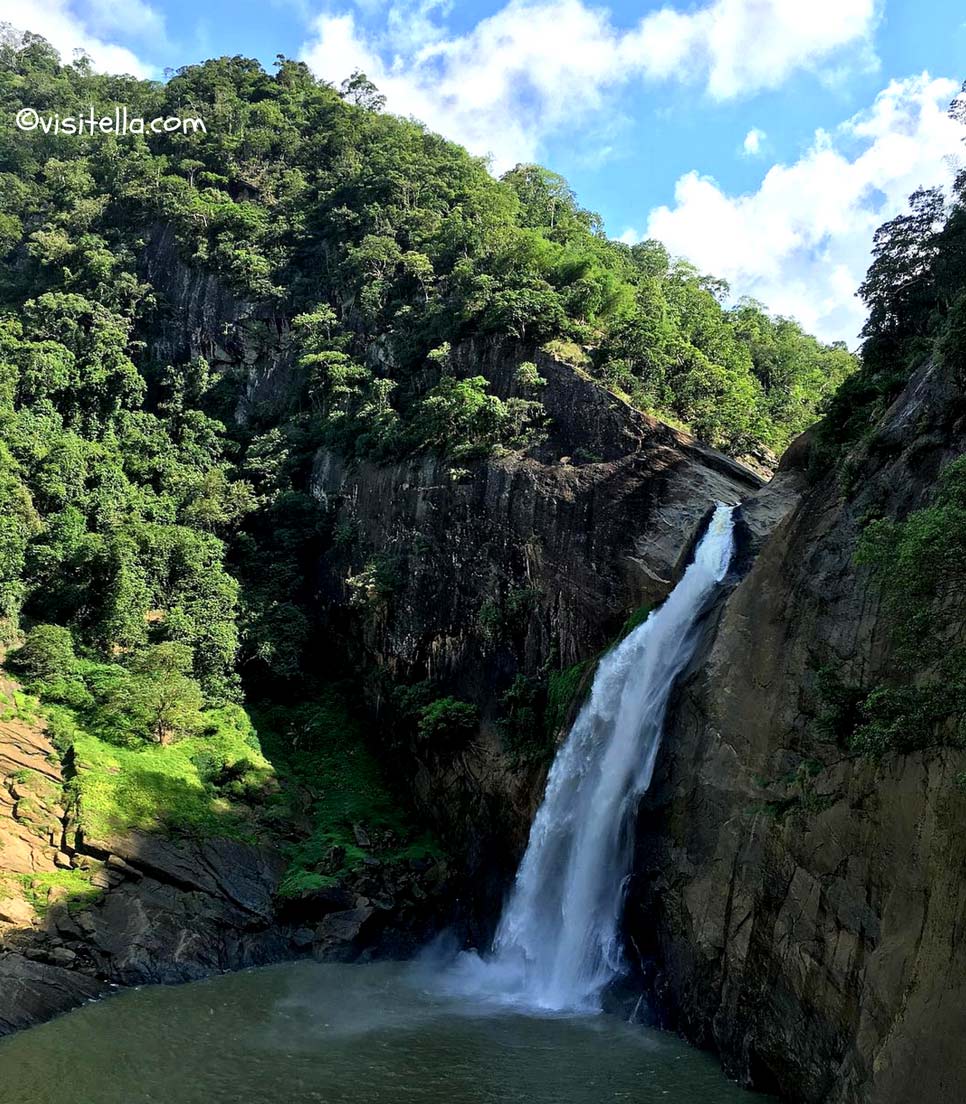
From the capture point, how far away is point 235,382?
165ft

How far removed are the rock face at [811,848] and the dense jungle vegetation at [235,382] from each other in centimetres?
411

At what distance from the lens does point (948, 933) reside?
11.3 m

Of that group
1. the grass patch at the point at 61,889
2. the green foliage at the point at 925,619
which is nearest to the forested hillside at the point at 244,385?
the grass patch at the point at 61,889

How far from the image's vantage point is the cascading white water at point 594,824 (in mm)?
20719

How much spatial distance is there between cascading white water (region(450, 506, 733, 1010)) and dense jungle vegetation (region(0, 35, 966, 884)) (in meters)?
6.26

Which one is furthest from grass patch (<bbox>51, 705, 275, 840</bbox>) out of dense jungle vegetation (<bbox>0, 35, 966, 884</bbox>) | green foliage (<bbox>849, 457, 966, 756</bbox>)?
green foliage (<bbox>849, 457, 966, 756</bbox>)

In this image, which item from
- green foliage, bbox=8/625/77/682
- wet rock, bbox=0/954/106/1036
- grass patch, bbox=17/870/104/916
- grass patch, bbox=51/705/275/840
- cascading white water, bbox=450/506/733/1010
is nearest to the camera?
wet rock, bbox=0/954/106/1036

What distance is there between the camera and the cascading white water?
20719mm

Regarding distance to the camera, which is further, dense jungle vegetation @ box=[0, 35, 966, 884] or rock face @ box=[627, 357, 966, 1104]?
dense jungle vegetation @ box=[0, 35, 966, 884]

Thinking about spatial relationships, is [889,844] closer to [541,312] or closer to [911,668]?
[911,668]

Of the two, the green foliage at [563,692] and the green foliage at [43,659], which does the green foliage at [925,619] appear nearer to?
the green foliage at [563,692]

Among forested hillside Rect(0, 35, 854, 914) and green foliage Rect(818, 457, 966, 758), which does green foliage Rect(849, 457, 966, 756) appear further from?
forested hillside Rect(0, 35, 854, 914)

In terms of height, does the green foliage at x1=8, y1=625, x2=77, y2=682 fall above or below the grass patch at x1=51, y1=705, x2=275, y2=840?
above

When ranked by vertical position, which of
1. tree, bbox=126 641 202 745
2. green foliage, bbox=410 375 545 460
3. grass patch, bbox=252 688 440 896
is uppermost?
green foliage, bbox=410 375 545 460
